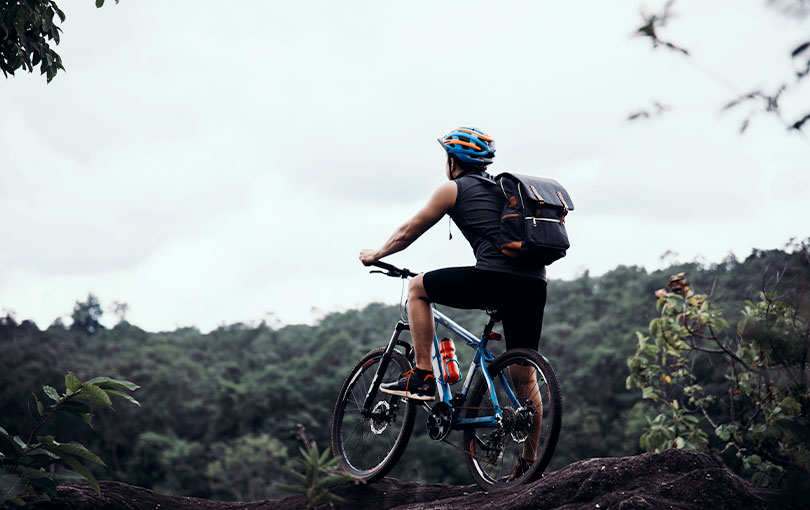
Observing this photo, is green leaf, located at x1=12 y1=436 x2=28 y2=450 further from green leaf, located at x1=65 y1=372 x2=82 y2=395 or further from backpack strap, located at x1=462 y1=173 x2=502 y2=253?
backpack strap, located at x1=462 y1=173 x2=502 y2=253

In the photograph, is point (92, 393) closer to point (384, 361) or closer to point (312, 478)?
point (312, 478)

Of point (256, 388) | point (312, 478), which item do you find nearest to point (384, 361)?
point (312, 478)

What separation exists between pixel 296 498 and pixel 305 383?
109ft

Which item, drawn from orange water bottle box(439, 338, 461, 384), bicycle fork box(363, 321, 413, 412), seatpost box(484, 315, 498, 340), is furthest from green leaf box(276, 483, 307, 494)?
bicycle fork box(363, 321, 413, 412)

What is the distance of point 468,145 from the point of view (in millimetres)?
4949

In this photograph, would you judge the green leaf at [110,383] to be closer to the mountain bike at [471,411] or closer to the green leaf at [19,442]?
the green leaf at [19,442]

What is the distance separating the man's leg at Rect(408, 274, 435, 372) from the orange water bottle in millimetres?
82

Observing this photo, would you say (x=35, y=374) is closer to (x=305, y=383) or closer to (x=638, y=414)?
(x=305, y=383)

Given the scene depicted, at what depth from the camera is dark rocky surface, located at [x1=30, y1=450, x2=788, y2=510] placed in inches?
161

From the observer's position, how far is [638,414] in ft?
97.6

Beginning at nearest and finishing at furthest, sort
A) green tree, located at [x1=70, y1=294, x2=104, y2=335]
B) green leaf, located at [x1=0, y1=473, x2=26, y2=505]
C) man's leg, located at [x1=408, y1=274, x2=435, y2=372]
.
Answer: green leaf, located at [x1=0, y1=473, x2=26, y2=505]
man's leg, located at [x1=408, y1=274, x2=435, y2=372]
green tree, located at [x1=70, y1=294, x2=104, y2=335]

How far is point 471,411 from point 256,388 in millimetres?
33964

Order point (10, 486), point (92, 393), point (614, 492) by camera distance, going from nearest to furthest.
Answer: point (10, 486) < point (92, 393) < point (614, 492)

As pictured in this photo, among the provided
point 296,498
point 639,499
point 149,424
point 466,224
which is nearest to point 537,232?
point 466,224
